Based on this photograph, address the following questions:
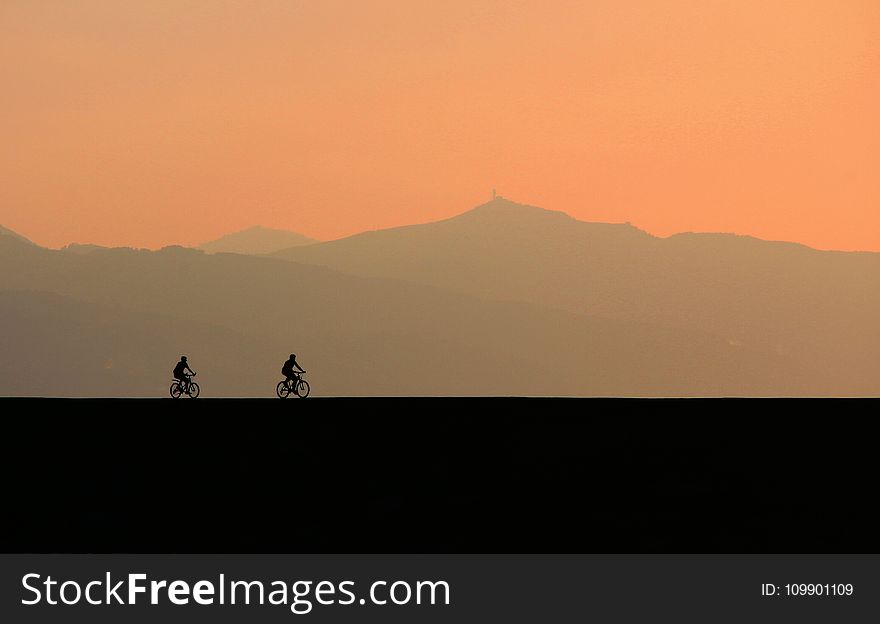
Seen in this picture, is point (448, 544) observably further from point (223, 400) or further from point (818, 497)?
point (223, 400)

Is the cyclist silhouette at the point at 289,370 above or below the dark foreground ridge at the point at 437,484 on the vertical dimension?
above

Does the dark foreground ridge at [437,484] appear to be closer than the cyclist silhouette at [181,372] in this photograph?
Yes

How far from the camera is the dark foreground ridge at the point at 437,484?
1580 centimetres

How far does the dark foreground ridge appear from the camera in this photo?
15797 millimetres

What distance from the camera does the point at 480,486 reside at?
20344 millimetres

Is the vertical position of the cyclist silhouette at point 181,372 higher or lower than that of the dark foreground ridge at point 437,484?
higher

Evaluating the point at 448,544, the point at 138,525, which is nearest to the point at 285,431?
the point at 138,525

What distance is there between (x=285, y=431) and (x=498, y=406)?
14706mm

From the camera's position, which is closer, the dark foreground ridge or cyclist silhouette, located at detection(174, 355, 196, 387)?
the dark foreground ridge

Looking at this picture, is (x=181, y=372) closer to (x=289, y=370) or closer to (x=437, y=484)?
(x=289, y=370)

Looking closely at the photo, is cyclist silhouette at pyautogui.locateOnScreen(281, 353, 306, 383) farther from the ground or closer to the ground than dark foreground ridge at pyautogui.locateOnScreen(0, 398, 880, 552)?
farther from the ground

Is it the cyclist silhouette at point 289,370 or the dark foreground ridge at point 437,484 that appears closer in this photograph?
the dark foreground ridge at point 437,484

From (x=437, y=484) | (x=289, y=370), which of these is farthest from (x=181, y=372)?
(x=437, y=484)

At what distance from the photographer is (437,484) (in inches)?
806
